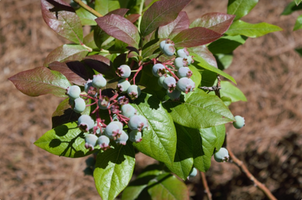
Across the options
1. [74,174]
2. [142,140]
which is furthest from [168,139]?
[74,174]

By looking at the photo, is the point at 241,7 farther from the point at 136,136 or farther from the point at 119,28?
the point at 136,136

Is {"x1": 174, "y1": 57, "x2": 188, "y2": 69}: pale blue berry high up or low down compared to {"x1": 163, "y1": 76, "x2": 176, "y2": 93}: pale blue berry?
up

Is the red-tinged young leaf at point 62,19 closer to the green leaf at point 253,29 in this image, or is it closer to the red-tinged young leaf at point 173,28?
the red-tinged young leaf at point 173,28

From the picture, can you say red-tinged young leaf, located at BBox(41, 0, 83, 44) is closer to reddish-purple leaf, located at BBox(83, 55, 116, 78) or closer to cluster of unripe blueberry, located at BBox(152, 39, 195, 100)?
reddish-purple leaf, located at BBox(83, 55, 116, 78)

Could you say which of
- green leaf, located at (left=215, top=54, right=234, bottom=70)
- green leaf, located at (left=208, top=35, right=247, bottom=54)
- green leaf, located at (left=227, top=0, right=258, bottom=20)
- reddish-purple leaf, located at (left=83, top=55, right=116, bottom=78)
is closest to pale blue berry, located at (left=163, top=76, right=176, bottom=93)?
reddish-purple leaf, located at (left=83, top=55, right=116, bottom=78)

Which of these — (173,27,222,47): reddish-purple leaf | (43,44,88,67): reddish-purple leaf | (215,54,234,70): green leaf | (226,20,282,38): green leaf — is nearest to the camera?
(173,27,222,47): reddish-purple leaf

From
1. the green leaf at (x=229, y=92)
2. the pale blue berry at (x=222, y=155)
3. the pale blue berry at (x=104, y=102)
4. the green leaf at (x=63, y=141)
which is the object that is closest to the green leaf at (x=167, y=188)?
the pale blue berry at (x=222, y=155)

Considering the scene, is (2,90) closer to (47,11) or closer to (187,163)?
(47,11)
